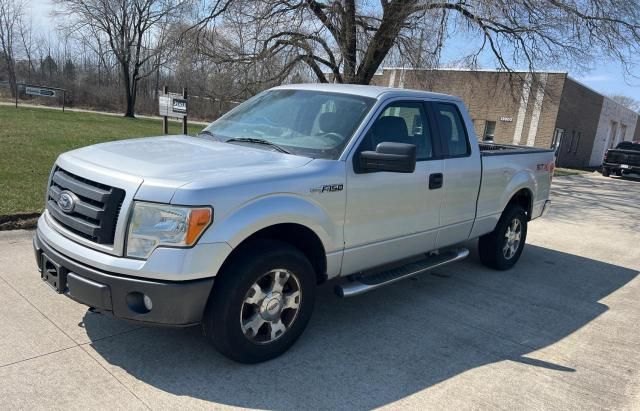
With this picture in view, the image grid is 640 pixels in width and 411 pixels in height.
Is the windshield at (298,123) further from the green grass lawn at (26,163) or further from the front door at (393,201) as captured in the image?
the green grass lawn at (26,163)

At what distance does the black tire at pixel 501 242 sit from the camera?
6163 millimetres

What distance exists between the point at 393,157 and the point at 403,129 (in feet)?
3.13

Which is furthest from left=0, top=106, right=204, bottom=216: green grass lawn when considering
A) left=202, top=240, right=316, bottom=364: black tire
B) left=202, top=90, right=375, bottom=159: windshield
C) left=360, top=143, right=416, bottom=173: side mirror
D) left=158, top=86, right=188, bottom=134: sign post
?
left=360, top=143, right=416, bottom=173: side mirror

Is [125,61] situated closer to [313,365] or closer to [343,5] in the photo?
[343,5]

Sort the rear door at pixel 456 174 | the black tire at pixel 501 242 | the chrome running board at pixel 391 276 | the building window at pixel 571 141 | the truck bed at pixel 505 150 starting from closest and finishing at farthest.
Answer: the chrome running board at pixel 391 276, the rear door at pixel 456 174, the truck bed at pixel 505 150, the black tire at pixel 501 242, the building window at pixel 571 141

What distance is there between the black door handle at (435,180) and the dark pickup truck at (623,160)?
24.4 metres

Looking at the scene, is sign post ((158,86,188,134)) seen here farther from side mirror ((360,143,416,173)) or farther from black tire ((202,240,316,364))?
black tire ((202,240,316,364))

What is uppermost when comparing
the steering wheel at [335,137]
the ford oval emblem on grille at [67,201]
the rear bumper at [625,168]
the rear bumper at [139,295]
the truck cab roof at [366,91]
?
the truck cab roof at [366,91]

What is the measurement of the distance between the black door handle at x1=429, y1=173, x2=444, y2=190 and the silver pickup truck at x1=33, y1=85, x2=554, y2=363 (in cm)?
2

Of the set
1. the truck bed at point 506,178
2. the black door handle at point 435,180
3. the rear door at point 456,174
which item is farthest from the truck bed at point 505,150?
the black door handle at point 435,180

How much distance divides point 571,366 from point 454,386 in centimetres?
112

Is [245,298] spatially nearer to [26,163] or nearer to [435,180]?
[435,180]

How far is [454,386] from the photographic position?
11.6ft

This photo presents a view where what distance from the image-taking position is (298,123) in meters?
4.35
